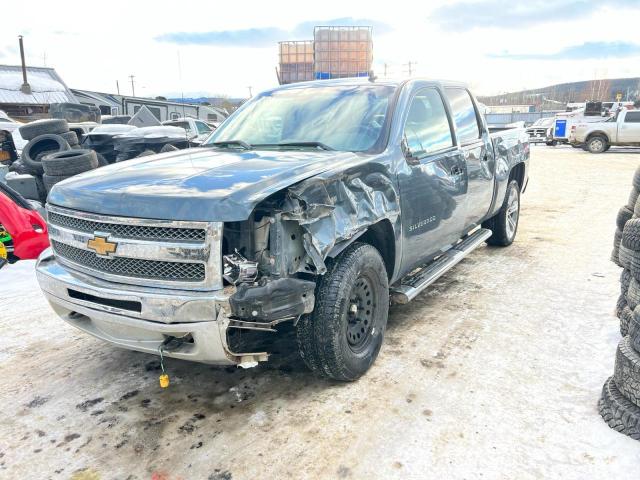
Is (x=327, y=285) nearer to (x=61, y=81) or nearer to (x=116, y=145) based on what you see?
(x=116, y=145)

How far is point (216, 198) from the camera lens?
7.87 feet

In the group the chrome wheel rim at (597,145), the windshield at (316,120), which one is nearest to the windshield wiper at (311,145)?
the windshield at (316,120)

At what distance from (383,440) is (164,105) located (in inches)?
1198

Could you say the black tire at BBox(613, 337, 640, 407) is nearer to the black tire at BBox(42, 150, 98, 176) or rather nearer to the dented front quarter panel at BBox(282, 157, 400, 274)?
the dented front quarter panel at BBox(282, 157, 400, 274)

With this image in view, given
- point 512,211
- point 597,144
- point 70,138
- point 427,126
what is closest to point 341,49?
point 597,144

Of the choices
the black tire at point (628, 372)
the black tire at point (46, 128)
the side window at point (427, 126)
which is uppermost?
the side window at point (427, 126)

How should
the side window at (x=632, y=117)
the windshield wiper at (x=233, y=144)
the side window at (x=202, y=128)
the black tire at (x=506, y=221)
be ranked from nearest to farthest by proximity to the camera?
the windshield wiper at (x=233, y=144) < the black tire at (x=506, y=221) < the side window at (x=202, y=128) < the side window at (x=632, y=117)

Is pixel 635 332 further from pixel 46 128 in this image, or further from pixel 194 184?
pixel 46 128

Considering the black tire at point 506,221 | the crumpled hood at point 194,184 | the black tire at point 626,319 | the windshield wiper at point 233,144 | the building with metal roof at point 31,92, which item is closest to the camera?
the crumpled hood at point 194,184

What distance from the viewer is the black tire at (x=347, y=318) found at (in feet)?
9.17

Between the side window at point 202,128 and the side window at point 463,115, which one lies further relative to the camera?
the side window at point 202,128

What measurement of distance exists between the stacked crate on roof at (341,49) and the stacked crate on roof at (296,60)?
2323mm

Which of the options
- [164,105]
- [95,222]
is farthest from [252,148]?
[164,105]

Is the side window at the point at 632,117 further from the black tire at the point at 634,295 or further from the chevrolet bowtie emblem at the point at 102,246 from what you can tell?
the chevrolet bowtie emblem at the point at 102,246
